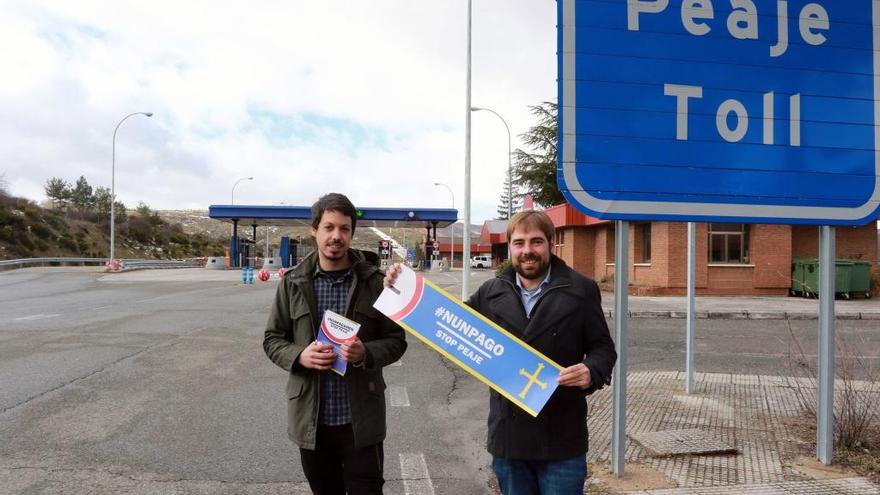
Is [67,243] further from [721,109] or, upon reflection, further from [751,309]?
[721,109]

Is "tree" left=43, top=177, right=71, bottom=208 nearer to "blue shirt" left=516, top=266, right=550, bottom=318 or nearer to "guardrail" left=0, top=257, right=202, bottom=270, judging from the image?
"guardrail" left=0, top=257, right=202, bottom=270

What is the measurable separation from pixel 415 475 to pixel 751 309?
14.5 m

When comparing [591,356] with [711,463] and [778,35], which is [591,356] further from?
[778,35]

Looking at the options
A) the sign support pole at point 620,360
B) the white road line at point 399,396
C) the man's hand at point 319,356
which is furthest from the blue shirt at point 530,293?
the white road line at point 399,396

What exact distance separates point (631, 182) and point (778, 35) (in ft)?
5.07

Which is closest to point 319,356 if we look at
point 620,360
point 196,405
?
point 620,360

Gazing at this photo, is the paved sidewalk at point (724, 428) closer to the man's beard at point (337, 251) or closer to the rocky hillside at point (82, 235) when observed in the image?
the man's beard at point (337, 251)

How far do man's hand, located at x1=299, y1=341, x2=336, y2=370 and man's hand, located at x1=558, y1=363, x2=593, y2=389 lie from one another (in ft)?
Result: 3.03

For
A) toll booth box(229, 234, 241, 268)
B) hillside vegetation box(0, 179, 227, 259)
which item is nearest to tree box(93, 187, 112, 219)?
hillside vegetation box(0, 179, 227, 259)

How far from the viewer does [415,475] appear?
416cm

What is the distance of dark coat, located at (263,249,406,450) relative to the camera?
257 cm

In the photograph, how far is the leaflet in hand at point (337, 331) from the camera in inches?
98.3

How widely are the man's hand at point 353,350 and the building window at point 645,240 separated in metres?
22.0

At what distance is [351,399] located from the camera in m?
2.58
